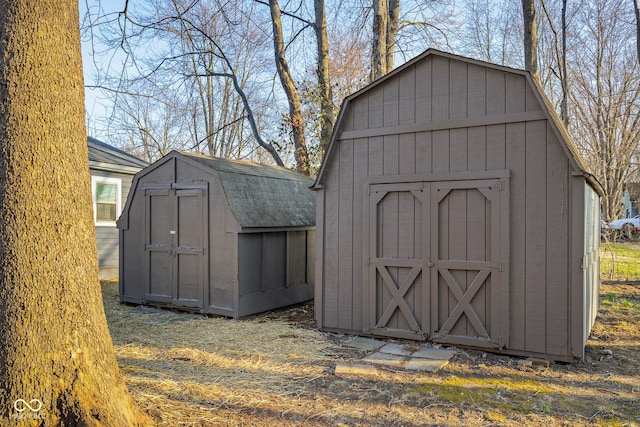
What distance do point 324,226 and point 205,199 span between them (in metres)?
2.02

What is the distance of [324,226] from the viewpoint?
6355 mm

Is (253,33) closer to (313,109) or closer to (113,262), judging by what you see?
(313,109)

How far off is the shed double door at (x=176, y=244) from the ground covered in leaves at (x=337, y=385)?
1207 mm

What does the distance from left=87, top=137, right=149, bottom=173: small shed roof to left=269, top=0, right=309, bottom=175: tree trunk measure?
13.0 ft

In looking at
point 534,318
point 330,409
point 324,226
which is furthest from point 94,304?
point 534,318

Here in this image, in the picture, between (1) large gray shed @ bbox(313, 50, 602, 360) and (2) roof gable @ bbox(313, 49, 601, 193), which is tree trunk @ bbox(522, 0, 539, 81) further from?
(1) large gray shed @ bbox(313, 50, 602, 360)

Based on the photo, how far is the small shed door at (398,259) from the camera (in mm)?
5660

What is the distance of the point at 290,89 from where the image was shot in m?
12.8

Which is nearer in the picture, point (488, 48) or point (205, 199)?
point (205, 199)

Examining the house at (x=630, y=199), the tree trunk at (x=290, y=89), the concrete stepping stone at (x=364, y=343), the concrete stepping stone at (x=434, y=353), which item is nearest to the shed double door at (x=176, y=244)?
the concrete stepping stone at (x=364, y=343)

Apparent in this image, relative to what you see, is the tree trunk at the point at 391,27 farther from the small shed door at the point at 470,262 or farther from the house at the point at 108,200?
the small shed door at the point at 470,262

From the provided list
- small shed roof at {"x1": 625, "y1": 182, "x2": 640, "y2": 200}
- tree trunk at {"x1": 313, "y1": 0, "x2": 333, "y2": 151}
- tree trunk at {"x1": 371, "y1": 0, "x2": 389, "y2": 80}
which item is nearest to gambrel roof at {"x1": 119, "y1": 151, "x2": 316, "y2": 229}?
tree trunk at {"x1": 371, "y1": 0, "x2": 389, "y2": 80}

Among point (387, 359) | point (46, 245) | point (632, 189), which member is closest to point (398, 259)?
point (387, 359)

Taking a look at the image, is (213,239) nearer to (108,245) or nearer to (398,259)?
(398,259)
